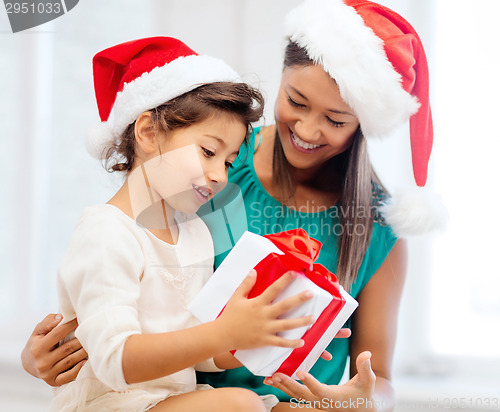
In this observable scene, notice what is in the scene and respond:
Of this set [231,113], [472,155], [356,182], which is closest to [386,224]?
[356,182]

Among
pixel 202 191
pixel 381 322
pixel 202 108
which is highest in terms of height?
pixel 202 108

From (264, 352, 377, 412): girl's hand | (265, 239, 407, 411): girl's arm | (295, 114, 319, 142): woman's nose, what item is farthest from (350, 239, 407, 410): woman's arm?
(295, 114, 319, 142): woman's nose

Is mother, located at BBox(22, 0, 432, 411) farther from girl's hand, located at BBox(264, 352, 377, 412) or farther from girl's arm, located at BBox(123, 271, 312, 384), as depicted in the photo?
girl's arm, located at BBox(123, 271, 312, 384)

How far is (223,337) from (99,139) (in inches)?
15.4

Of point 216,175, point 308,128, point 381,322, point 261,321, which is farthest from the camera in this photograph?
point 381,322

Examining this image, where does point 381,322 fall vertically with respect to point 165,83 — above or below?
below

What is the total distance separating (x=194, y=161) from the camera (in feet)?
2.38

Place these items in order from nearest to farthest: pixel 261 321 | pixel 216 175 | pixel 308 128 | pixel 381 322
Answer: pixel 261 321 → pixel 216 175 → pixel 308 128 → pixel 381 322

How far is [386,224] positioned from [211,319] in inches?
16.2

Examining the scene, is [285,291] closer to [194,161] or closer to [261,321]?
[261,321]

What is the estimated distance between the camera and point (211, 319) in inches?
26.3

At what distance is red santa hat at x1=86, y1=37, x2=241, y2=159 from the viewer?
0.76 metres

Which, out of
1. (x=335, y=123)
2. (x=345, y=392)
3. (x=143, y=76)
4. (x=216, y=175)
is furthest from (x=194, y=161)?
(x=345, y=392)

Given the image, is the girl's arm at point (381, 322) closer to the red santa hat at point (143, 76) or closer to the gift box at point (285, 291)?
the gift box at point (285, 291)
